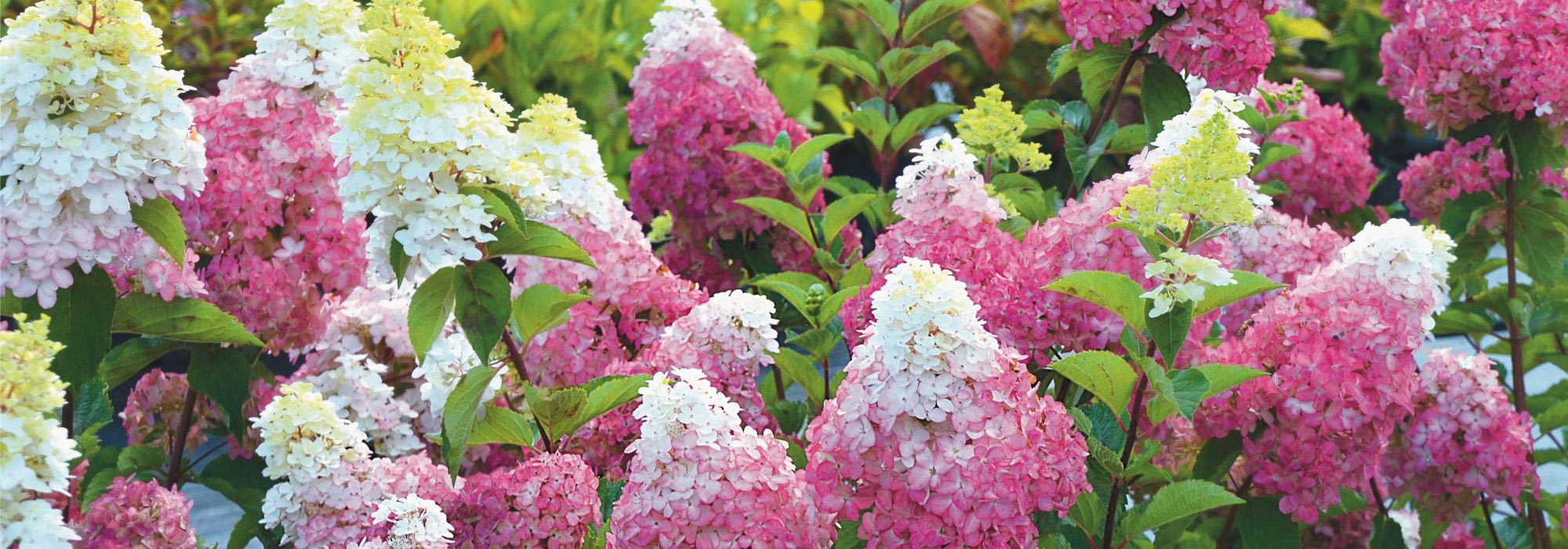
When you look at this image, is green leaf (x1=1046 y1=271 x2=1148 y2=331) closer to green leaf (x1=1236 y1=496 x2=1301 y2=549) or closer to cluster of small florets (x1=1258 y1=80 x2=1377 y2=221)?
green leaf (x1=1236 y1=496 x2=1301 y2=549)

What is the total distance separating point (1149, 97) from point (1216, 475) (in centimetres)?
45

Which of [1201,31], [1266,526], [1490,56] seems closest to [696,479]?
[1266,526]

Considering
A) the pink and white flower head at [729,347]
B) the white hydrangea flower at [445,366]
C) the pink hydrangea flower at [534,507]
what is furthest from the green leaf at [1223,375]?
the white hydrangea flower at [445,366]

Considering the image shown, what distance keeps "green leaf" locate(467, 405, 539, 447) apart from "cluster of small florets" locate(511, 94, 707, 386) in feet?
0.89

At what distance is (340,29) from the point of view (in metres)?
1.52

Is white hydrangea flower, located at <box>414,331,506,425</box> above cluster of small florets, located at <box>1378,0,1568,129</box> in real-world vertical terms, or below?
below

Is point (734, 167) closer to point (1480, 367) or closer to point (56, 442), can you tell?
point (1480, 367)

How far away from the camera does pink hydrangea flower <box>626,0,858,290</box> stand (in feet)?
6.42

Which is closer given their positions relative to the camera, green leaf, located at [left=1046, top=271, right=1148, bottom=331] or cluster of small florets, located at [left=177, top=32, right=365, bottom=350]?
green leaf, located at [left=1046, top=271, right=1148, bottom=331]

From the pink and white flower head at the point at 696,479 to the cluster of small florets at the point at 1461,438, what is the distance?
3.14 ft

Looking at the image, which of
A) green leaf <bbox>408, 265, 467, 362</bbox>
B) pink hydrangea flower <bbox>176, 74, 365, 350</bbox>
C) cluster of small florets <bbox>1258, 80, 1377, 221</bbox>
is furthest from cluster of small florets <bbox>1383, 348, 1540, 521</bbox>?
pink hydrangea flower <bbox>176, 74, 365, 350</bbox>

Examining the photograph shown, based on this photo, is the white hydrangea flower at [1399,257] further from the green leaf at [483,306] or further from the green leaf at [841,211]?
the green leaf at [483,306]

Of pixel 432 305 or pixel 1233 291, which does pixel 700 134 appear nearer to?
pixel 432 305

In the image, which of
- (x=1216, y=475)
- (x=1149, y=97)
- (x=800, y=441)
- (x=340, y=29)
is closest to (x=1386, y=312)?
(x=1216, y=475)
